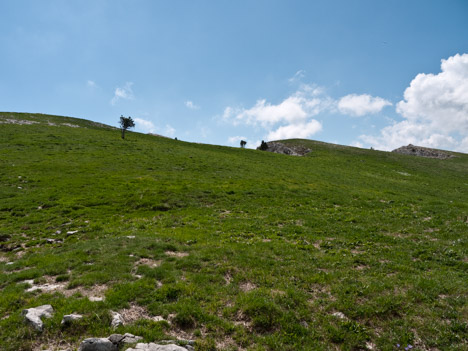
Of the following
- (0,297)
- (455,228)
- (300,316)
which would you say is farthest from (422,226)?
(0,297)

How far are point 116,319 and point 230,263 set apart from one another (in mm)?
6216

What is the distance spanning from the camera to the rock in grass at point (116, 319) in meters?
8.06

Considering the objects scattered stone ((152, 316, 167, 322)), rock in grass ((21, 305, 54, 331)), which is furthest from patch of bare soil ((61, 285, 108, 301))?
scattered stone ((152, 316, 167, 322))

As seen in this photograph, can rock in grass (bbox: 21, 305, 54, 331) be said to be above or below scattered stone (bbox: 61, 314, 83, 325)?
below

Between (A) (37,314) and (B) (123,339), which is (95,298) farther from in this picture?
(B) (123,339)

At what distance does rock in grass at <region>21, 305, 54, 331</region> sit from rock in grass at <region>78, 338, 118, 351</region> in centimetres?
212

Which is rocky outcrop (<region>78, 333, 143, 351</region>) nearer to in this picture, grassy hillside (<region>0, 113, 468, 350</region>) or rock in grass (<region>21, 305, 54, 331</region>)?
grassy hillside (<region>0, 113, 468, 350</region>)

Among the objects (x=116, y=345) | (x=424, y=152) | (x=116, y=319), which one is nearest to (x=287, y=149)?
(x=424, y=152)

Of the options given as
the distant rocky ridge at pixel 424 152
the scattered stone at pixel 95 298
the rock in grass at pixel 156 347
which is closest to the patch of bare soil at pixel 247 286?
the rock in grass at pixel 156 347

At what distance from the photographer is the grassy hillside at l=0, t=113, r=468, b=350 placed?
828cm

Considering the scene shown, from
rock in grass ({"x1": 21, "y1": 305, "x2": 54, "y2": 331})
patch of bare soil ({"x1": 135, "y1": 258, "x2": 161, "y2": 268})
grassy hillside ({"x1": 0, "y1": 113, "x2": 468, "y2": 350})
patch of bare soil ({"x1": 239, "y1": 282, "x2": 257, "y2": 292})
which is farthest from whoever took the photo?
patch of bare soil ({"x1": 135, "y1": 258, "x2": 161, "y2": 268})

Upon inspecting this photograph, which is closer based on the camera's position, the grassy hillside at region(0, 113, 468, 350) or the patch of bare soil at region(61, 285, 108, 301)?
the grassy hillside at region(0, 113, 468, 350)

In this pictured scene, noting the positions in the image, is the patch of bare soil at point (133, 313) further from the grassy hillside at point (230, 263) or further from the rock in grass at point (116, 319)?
the rock in grass at point (116, 319)

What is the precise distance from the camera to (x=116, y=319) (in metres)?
8.26
